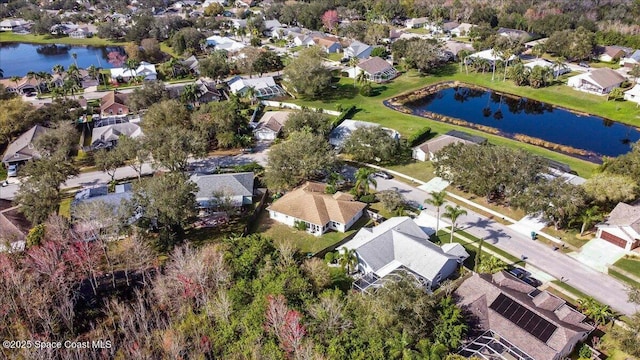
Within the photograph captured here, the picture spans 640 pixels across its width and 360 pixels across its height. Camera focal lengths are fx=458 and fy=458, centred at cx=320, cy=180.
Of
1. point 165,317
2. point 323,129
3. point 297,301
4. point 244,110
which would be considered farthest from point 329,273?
point 244,110

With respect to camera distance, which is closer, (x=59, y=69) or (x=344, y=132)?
(x=344, y=132)

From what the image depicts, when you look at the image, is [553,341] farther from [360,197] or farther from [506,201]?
[360,197]

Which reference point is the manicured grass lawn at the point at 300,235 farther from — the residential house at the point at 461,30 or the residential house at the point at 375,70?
the residential house at the point at 461,30

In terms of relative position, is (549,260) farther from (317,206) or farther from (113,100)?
(113,100)

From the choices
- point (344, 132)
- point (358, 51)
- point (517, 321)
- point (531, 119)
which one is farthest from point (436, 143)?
point (358, 51)

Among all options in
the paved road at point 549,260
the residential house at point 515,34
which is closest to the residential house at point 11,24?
the residential house at point 515,34

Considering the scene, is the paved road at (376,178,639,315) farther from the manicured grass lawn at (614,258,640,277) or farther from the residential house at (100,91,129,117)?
the residential house at (100,91,129,117)
